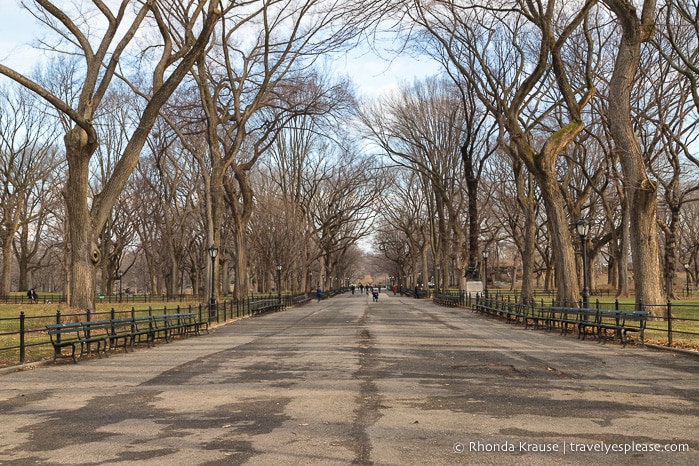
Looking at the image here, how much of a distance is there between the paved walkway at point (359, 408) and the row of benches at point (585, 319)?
5.26 feet

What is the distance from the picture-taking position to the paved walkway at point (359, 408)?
614 cm

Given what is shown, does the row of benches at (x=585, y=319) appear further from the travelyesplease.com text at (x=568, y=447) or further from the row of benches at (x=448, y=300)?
the row of benches at (x=448, y=300)

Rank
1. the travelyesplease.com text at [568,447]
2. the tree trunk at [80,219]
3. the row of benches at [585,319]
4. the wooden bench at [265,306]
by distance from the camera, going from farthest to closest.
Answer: the wooden bench at [265,306], the tree trunk at [80,219], the row of benches at [585,319], the travelyesplease.com text at [568,447]

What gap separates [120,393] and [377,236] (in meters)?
79.0

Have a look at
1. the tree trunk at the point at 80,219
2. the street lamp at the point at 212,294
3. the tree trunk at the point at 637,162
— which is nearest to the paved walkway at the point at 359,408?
the tree trunk at the point at 637,162

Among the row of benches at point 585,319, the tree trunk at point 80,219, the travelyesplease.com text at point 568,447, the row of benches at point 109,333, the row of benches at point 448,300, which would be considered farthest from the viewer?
the row of benches at point 448,300

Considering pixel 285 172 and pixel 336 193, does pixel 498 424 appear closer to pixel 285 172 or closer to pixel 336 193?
pixel 285 172

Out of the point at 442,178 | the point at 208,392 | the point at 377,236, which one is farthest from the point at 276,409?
the point at 377,236

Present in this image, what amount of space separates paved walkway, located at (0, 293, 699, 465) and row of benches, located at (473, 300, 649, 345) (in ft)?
5.26

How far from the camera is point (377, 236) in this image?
88438 mm

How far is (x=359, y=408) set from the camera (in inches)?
325

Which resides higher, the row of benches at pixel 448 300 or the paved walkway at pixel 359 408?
the paved walkway at pixel 359 408

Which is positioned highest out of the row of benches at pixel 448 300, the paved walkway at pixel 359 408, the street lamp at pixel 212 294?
the street lamp at pixel 212 294

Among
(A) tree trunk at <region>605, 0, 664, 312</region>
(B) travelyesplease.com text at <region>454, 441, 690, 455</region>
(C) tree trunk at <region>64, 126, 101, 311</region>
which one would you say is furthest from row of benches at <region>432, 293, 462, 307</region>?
(B) travelyesplease.com text at <region>454, 441, 690, 455</region>
